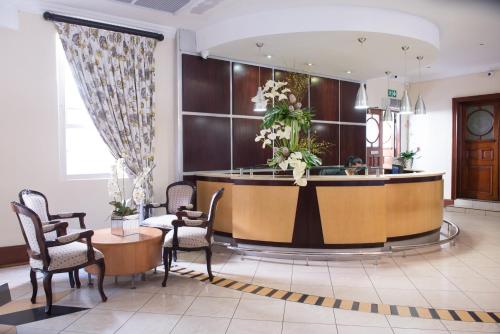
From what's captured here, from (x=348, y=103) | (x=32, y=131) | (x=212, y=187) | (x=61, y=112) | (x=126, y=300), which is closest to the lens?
(x=126, y=300)

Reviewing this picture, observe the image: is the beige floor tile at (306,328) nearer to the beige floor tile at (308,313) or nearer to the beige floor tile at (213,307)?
the beige floor tile at (308,313)

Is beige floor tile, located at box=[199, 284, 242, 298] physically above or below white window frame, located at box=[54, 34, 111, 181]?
below

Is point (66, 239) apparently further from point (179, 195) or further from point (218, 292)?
point (179, 195)

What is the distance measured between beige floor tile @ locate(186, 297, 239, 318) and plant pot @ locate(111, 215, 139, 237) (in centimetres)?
123

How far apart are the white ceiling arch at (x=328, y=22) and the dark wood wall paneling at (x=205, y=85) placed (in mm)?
873

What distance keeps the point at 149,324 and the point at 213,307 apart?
637 millimetres

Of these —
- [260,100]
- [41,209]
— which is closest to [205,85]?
[260,100]

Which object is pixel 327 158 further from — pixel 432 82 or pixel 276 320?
pixel 276 320

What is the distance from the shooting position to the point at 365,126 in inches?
380

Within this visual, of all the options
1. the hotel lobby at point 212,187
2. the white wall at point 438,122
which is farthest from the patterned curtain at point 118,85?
the white wall at point 438,122

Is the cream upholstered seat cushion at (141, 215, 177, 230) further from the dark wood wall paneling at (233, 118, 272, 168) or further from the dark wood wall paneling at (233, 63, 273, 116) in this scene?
the dark wood wall paneling at (233, 63, 273, 116)

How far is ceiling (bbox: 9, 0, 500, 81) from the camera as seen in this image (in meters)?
5.38

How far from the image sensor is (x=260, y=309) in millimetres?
3750

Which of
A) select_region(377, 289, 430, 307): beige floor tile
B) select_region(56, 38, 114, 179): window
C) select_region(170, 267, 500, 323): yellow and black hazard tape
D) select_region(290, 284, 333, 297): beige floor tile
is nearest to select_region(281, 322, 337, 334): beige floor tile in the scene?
select_region(170, 267, 500, 323): yellow and black hazard tape
